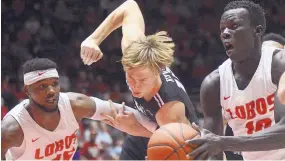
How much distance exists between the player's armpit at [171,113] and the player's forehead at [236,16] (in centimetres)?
67

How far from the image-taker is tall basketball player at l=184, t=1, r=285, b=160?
360cm

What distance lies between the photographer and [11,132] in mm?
4121

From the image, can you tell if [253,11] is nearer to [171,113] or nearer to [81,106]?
[171,113]

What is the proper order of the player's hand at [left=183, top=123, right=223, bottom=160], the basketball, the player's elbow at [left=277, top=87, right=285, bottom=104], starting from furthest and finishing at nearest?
the basketball → the player's elbow at [left=277, top=87, right=285, bottom=104] → the player's hand at [left=183, top=123, right=223, bottom=160]

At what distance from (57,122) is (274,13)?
5908mm

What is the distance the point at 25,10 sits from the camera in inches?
396

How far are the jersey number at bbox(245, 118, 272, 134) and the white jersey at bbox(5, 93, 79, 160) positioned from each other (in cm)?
125

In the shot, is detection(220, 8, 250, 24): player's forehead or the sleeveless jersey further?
the sleeveless jersey

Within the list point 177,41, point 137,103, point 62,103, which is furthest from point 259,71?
point 177,41

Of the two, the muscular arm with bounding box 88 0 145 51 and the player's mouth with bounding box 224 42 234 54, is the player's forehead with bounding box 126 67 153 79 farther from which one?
the player's mouth with bounding box 224 42 234 54

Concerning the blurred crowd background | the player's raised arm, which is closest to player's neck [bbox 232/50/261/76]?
the player's raised arm

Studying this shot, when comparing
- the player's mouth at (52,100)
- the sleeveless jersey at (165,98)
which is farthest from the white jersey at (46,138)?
the sleeveless jersey at (165,98)

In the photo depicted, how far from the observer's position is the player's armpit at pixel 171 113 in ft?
12.9

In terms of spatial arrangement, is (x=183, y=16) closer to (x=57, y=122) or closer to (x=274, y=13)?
(x=274, y=13)
